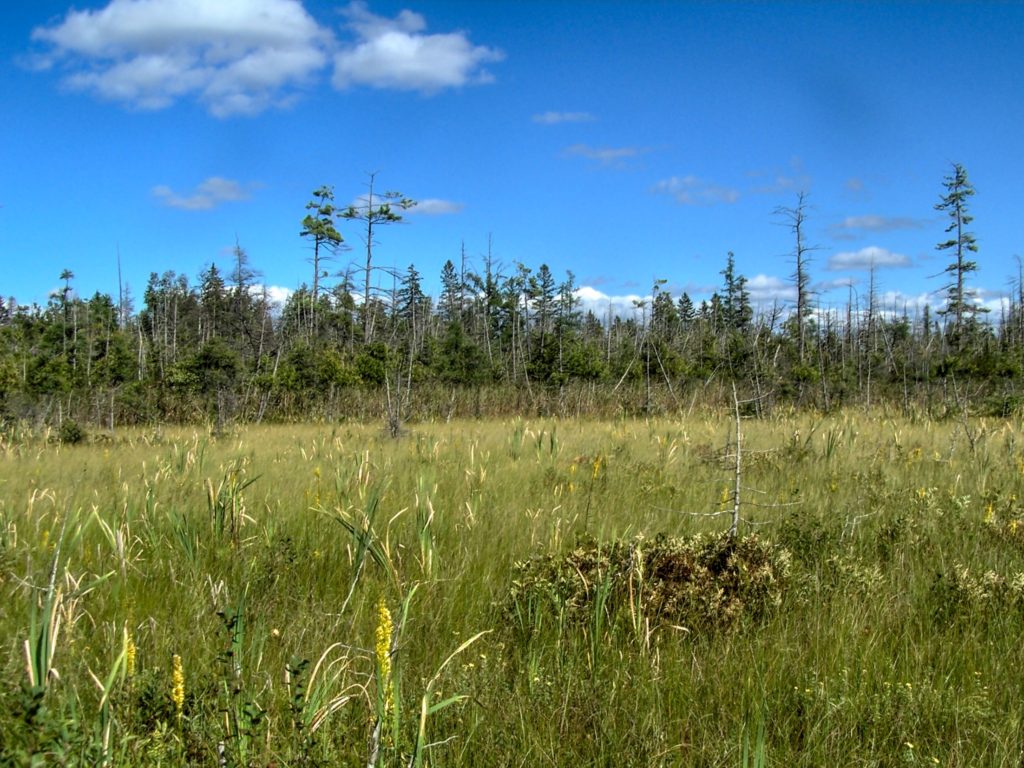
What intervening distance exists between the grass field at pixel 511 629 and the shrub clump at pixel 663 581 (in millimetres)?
14

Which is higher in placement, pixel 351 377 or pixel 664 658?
pixel 351 377

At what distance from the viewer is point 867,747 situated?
2021 mm

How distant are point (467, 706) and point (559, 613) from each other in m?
0.71

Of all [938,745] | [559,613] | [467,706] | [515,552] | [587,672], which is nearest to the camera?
[938,745]

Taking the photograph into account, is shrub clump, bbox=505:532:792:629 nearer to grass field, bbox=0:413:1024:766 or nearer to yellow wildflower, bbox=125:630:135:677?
grass field, bbox=0:413:1024:766

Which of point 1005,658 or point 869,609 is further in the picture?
point 869,609

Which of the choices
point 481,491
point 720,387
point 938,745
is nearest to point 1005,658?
point 938,745

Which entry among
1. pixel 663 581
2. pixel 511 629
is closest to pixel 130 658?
pixel 511 629

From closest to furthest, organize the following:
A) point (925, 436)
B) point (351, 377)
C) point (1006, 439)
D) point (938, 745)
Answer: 1. point (938, 745)
2. point (1006, 439)
3. point (925, 436)
4. point (351, 377)

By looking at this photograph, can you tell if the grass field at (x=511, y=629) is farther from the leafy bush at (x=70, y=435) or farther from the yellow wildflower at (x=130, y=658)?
the leafy bush at (x=70, y=435)

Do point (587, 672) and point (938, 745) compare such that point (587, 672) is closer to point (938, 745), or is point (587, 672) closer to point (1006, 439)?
→ point (938, 745)

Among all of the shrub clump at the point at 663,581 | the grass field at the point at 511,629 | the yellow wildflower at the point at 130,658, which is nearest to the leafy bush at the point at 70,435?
the grass field at the point at 511,629

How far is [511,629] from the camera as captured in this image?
111 inches

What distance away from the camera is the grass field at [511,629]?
185 cm
